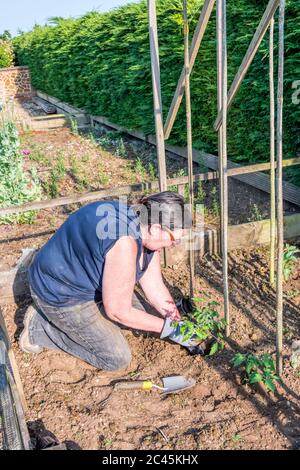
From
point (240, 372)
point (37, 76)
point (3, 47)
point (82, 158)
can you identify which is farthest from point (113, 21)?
point (3, 47)

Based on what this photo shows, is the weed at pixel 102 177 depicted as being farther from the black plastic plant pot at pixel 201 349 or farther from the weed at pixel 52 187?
the black plastic plant pot at pixel 201 349

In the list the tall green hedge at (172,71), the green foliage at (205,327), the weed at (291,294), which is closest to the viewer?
the green foliage at (205,327)

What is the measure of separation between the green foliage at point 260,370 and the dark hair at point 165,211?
776 mm

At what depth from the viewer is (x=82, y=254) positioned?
2590mm

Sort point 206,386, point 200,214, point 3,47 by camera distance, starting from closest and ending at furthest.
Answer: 1. point 206,386
2. point 200,214
3. point 3,47

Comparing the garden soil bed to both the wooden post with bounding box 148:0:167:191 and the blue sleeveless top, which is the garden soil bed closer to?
the blue sleeveless top

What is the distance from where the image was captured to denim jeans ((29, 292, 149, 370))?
2.79 meters

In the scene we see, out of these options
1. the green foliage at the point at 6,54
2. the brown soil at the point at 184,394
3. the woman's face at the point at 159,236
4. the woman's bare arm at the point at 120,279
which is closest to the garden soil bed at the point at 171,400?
→ the brown soil at the point at 184,394

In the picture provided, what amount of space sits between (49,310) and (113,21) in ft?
23.1

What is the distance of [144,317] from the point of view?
2729mm

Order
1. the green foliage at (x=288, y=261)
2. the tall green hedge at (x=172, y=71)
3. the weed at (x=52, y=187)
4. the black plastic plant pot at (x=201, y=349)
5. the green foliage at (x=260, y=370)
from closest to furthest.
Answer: the green foliage at (x=260, y=370), the black plastic plant pot at (x=201, y=349), the green foliage at (x=288, y=261), the tall green hedge at (x=172, y=71), the weed at (x=52, y=187)

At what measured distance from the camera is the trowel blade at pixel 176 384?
258 cm

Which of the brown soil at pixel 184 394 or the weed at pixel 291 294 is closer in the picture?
the brown soil at pixel 184 394

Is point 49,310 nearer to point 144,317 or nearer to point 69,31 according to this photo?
point 144,317
